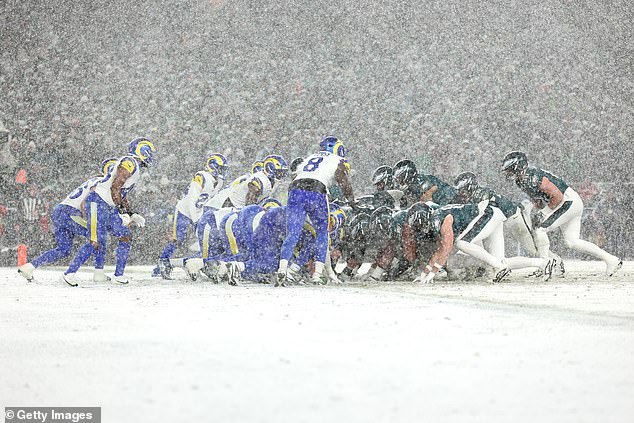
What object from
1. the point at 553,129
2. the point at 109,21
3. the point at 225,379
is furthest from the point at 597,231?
the point at 109,21

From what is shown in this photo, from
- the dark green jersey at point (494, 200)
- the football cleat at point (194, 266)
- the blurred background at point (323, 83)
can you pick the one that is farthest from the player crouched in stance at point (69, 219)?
the blurred background at point (323, 83)

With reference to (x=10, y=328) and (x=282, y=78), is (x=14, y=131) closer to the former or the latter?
(x=282, y=78)

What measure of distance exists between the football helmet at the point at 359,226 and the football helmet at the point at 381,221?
2.4 inches

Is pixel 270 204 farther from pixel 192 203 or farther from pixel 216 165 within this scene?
pixel 216 165

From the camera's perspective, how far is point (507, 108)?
23172 millimetres

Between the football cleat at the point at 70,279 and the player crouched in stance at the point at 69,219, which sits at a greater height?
the player crouched in stance at the point at 69,219

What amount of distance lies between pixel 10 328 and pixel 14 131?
→ 1586cm

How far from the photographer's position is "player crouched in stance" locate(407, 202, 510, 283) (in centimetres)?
939

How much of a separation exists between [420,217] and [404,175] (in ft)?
3.38

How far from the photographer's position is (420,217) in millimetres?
9445

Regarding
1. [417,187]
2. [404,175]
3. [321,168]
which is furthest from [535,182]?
[321,168]

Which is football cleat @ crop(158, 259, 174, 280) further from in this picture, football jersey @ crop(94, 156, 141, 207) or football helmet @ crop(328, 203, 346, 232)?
football helmet @ crop(328, 203, 346, 232)

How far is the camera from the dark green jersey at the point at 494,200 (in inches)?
395

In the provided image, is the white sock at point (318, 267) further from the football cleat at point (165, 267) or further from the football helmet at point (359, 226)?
the football cleat at point (165, 267)
